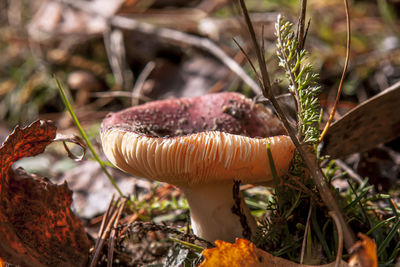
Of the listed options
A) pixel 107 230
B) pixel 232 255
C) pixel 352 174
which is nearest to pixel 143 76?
pixel 107 230

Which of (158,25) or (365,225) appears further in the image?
(158,25)

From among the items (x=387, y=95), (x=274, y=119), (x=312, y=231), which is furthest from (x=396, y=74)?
(x=312, y=231)

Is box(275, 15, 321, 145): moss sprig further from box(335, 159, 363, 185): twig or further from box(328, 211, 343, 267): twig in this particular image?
box(335, 159, 363, 185): twig

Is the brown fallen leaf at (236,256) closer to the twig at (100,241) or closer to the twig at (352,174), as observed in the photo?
the twig at (100,241)

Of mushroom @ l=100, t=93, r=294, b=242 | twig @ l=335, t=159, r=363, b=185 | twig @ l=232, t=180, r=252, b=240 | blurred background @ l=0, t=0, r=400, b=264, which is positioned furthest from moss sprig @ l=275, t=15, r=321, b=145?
blurred background @ l=0, t=0, r=400, b=264

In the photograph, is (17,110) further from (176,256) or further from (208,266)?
(208,266)

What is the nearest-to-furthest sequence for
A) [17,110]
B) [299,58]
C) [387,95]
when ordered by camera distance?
[299,58], [387,95], [17,110]

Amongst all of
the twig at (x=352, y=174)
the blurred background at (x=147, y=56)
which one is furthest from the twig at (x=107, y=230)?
the twig at (x=352, y=174)
